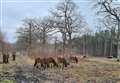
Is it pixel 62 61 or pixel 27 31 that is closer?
pixel 62 61

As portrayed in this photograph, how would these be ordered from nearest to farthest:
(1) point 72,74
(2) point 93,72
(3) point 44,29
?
1. (1) point 72,74
2. (2) point 93,72
3. (3) point 44,29

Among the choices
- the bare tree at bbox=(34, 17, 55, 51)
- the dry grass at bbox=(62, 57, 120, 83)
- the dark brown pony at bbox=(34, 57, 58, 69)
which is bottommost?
the dry grass at bbox=(62, 57, 120, 83)

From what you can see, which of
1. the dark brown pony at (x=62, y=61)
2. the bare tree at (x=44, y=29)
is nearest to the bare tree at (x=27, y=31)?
the bare tree at (x=44, y=29)

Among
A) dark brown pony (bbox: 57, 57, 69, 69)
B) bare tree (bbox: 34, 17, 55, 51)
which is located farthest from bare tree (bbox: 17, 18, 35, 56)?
dark brown pony (bbox: 57, 57, 69, 69)

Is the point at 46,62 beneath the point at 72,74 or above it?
above

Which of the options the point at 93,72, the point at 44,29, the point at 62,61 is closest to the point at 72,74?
the point at 93,72

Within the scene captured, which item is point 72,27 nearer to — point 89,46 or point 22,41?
point 22,41

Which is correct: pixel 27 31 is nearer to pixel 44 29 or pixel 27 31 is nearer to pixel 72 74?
pixel 44 29

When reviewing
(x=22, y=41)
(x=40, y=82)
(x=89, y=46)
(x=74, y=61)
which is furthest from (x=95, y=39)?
(x=40, y=82)

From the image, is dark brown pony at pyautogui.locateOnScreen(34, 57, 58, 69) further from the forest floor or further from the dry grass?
the dry grass

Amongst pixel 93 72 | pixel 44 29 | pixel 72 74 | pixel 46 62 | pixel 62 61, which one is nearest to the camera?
pixel 72 74

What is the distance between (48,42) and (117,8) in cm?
Answer: 2632

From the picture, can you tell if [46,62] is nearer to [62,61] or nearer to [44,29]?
[62,61]

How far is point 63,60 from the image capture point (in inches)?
1256
